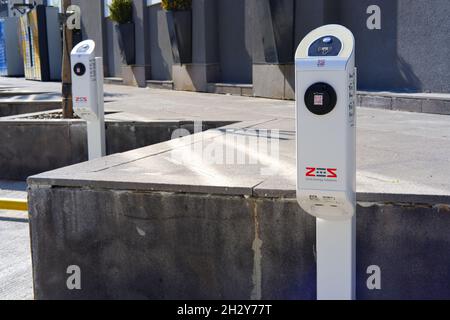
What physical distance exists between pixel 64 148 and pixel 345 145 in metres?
6.18

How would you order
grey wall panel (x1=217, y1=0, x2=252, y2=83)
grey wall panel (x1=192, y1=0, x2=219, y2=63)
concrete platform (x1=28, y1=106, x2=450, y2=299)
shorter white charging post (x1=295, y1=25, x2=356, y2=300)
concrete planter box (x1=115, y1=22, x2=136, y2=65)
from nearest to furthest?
shorter white charging post (x1=295, y1=25, x2=356, y2=300) < concrete platform (x1=28, y1=106, x2=450, y2=299) < grey wall panel (x1=217, y1=0, x2=252, y2=83) < grey wall panel (x1=192, y1=0, x2=219, y2=63) < concrete planter box (x1=115, y1=22, x2=136, y2=65)

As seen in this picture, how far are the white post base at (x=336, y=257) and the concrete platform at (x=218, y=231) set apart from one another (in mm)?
577

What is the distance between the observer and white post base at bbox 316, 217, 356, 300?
3090 mm

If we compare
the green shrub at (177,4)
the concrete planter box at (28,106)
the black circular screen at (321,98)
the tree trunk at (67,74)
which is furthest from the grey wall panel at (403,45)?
the black circular screen at (321,98)

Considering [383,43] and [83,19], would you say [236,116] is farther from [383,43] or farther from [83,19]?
[83,19]

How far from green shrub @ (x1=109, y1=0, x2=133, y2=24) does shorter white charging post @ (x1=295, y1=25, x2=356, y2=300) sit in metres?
16.9

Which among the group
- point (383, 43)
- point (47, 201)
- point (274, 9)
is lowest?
point (47, 201)

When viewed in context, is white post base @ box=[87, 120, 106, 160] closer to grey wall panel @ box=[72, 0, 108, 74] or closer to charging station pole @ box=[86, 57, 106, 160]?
charging station pole @ box=[86, 57, 106, 160]

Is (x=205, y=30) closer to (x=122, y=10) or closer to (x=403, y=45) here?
(x=122, y=10)

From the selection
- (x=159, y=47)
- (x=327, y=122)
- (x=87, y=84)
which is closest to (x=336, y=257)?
(x=327, y=122)

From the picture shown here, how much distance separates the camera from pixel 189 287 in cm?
406

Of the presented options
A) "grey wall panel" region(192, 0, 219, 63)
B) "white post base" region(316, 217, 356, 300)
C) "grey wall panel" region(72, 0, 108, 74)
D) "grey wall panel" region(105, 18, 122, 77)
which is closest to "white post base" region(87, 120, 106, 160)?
"white post base" region(316, 217, 356, 300)
